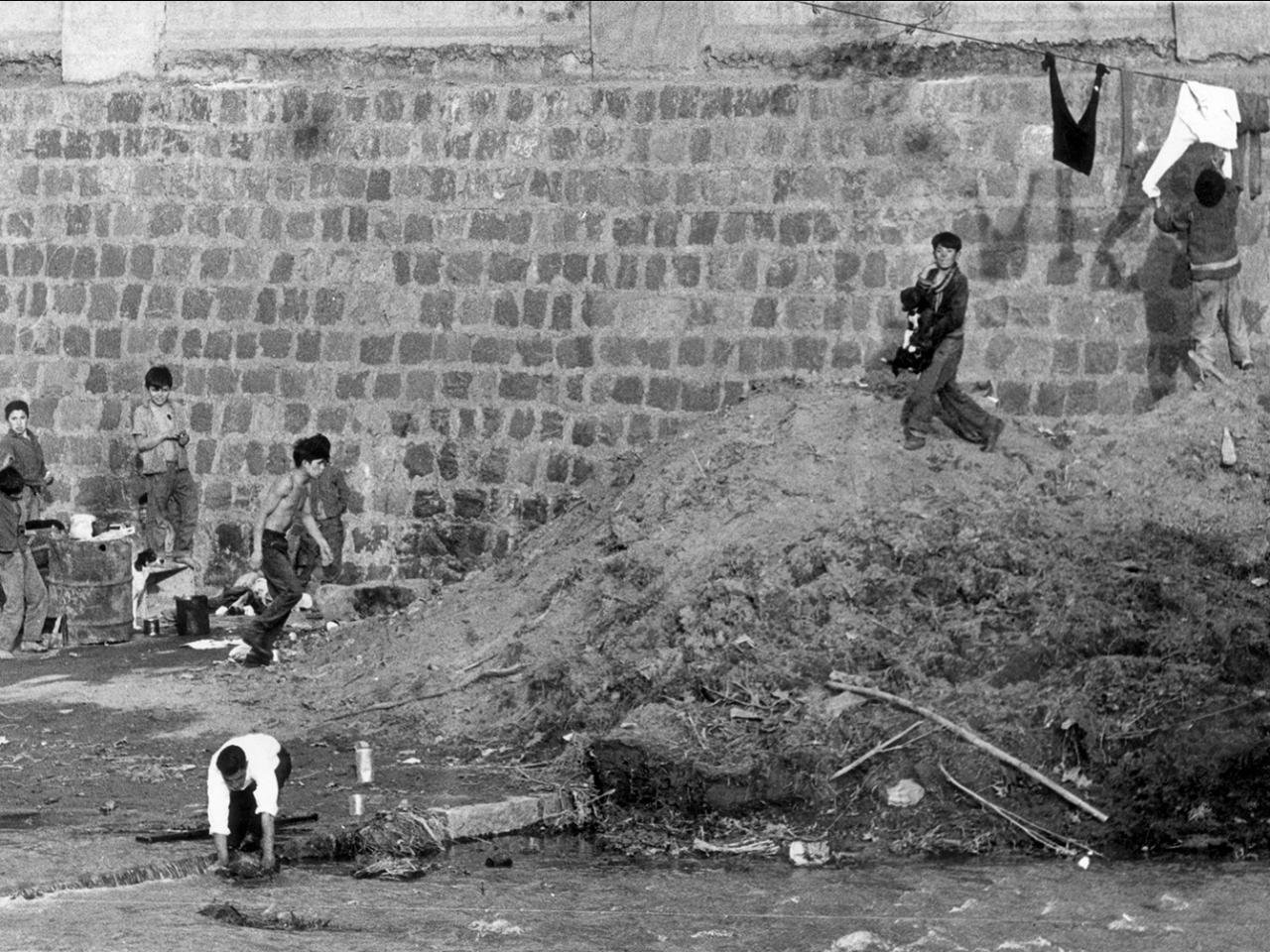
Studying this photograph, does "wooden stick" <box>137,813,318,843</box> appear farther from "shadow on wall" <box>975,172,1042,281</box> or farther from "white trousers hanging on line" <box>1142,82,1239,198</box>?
"white trousers hanging on line" <box>1142,82,1239,198</box>

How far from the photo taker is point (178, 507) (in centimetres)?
1895

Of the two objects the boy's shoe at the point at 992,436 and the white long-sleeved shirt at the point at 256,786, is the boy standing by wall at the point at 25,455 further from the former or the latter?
the white long-sleeved shirt at the point at 256,786

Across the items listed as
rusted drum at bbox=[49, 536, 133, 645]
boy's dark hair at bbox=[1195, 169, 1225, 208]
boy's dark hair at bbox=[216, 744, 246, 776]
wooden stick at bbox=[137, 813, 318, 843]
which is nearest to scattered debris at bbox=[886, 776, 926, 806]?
wooden stick at bbox=[137, 813, 318, 843]

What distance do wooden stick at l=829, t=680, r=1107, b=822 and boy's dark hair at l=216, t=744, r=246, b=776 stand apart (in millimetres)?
3574

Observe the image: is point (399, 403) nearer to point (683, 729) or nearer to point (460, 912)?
point (683, 729)

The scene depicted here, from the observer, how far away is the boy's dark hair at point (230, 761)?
10.7m

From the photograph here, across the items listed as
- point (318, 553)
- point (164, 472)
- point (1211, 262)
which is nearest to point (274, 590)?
point (318, 553)

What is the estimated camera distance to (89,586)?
17422mm

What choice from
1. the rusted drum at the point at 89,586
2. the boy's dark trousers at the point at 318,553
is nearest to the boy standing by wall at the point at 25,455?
the rusted drum at the point at 89,586

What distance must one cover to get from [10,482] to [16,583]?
764mm

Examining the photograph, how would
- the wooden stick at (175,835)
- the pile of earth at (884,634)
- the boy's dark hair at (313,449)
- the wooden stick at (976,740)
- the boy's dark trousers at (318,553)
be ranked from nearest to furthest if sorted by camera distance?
1. the wooden stick at (175,835)
2. the wooden stick at (976,740)
3. the pile of earth at (884,634)
4. the boy's dark hair at (313,449)
5. the boy's dark trousers at (318,553)

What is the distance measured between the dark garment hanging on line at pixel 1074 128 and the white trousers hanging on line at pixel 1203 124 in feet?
1.65

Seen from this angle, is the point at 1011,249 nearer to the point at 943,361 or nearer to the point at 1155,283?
the point at 1155,283

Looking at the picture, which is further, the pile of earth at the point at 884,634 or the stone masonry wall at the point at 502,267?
the stone masonry wall at the point at 502,267
